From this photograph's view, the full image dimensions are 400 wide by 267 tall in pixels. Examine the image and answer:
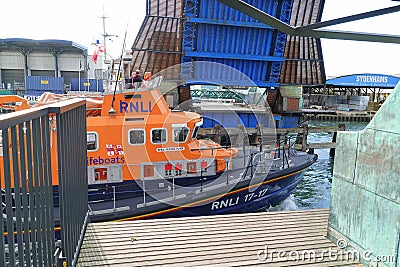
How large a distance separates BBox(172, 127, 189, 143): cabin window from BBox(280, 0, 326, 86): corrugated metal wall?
1160cm

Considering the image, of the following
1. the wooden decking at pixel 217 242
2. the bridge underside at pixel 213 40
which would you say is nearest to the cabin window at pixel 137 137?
the wooden decking at pixel 217 242

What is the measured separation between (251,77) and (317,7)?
6007 millimetres

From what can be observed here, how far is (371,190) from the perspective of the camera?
8.89 ft

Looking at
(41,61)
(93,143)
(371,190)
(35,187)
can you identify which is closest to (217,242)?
(371,190)

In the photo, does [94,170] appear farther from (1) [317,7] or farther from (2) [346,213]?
(1) [317,7]

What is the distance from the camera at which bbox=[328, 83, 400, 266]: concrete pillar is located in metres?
2.47

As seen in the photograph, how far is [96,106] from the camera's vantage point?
739 cm

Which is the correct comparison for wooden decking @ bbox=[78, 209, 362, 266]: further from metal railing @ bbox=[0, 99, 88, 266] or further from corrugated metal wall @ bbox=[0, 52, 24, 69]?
corrugated metal wall @ bbox=[0, 52, 24, 69]

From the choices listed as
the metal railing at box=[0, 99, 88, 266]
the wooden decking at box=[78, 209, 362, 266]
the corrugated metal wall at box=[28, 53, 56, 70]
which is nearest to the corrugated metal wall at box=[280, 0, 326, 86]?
the wooden decking at box=[78, 209, 362, 266]

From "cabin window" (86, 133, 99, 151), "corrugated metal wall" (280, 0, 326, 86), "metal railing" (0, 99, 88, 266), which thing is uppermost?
"corrugated metal wall" (280, 0, 326, 86)

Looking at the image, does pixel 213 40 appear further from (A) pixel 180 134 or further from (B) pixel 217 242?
(B) pixel 217 242

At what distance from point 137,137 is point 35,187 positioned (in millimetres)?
5260

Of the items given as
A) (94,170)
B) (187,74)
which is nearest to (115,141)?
(94,170)

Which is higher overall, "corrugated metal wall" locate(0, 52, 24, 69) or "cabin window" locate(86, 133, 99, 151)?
"corrugated metal wall" locate(0, 52, 24, 69)
